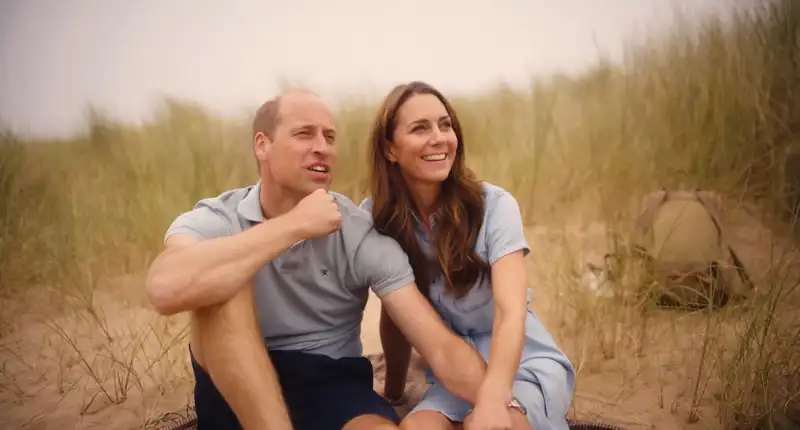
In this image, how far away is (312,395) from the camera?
160 cm

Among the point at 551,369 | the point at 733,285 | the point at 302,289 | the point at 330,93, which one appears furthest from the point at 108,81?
the point at 733,285

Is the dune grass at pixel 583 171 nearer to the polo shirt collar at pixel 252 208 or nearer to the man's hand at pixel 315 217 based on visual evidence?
the polo shirt collar at pixel 252 208

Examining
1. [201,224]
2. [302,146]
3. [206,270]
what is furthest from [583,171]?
[206,270]

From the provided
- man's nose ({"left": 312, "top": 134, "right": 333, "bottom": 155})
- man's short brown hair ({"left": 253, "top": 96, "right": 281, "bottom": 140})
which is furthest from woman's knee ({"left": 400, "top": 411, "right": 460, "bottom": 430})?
man's short brown hair ({"left": 253, "top": 96, "right": 281, "bottom": 140})

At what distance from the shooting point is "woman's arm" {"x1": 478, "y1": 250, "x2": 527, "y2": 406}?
1389mm

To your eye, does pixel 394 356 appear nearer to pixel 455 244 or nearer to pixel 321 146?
pixel 455 244

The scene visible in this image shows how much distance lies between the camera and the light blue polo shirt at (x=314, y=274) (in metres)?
1.58

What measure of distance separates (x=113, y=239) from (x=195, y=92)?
78cm

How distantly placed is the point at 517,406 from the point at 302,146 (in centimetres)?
93

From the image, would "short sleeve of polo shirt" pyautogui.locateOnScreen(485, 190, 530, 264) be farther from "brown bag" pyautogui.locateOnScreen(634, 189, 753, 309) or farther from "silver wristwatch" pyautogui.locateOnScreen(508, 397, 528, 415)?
"brown bag" pyautogui.locateOnScreen(634, 189, 753, 309)

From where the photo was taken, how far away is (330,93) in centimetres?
269

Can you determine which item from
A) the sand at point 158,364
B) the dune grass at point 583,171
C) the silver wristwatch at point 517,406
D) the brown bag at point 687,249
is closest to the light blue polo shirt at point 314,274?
the silver wristwatch at point 517,406

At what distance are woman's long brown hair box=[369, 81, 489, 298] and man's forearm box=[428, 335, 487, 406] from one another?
0.20m

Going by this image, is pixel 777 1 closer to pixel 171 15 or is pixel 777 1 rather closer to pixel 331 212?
pixel 331 212
